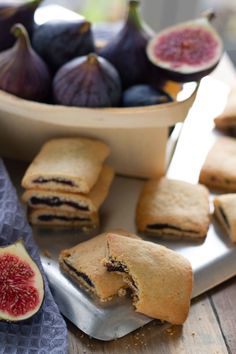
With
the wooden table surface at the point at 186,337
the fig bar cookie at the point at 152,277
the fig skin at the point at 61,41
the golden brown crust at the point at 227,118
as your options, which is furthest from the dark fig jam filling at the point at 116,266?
the golden brown crust at the point at 227,118

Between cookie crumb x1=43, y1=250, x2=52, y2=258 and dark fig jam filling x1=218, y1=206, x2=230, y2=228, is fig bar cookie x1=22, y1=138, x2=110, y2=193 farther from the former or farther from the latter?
dark fig jam filling x1=218, y1=206, x2=230, y2=228

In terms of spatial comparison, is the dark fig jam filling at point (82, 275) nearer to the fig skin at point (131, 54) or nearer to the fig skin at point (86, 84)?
the fig skin at point (86, 84)

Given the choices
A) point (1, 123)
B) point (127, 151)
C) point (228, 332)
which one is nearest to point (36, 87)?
point (1, 123)

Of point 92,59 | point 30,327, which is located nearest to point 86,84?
point 92,59

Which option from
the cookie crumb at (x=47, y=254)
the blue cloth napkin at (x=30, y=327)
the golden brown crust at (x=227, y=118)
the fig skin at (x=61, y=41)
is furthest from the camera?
the golden brown crust at (x=227, y=118)

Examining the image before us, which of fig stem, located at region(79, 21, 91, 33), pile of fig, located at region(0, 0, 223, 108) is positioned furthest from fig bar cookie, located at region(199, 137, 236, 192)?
fig stem, located at region(79, 21, 91, 33)

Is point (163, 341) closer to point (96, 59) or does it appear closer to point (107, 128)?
point (107, 128)
